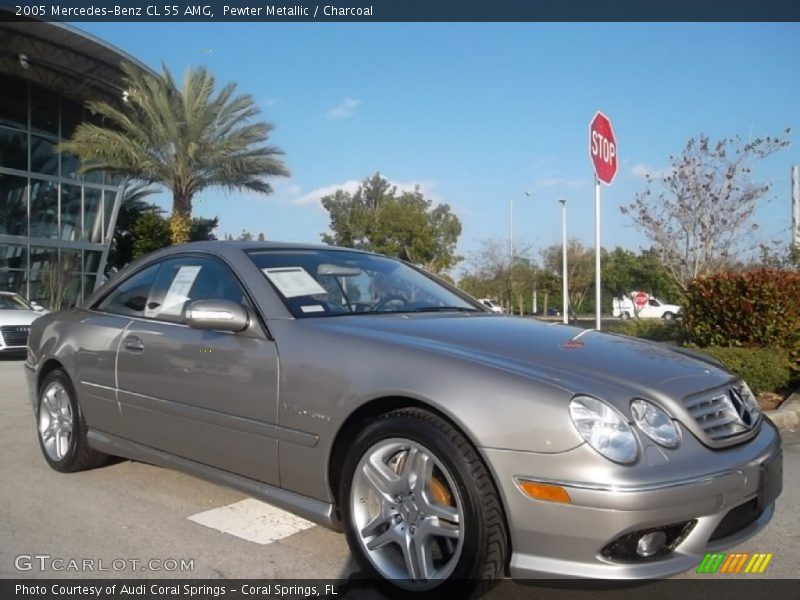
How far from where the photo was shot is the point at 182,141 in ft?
65.7

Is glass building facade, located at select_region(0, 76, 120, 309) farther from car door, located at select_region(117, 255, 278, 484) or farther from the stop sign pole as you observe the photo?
car door, located at select_region(117, 255, 278, 484)

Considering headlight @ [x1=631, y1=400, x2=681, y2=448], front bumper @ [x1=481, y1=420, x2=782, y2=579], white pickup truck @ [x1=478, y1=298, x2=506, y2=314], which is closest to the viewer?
front bumper @ [x1=481, y1=420, x2=782, y2=579]

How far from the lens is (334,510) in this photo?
3.00 metres

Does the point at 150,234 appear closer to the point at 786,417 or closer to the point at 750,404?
the point at 786,417

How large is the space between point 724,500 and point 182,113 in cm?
1977

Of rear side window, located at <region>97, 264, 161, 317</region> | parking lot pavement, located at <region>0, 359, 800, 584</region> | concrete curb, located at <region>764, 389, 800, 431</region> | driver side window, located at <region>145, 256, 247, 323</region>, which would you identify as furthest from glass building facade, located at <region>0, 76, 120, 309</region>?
concrete curb, located at <region>764, 389, 800, 431</region>

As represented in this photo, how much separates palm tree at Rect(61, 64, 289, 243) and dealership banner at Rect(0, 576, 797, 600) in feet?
60.0

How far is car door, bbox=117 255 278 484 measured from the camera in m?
3.24

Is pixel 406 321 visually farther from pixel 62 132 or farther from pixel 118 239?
pixel 118 239

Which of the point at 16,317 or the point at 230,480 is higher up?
the point at 16,317

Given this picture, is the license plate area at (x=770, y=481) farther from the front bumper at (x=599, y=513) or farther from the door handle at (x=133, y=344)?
the door handle at (x=133, y=344)

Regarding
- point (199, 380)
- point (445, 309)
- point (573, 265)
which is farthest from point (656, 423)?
point (573, 265)

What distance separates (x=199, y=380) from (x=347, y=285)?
910mm

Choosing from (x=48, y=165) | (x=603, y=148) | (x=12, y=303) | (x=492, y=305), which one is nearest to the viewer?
(x=603, y=148)
